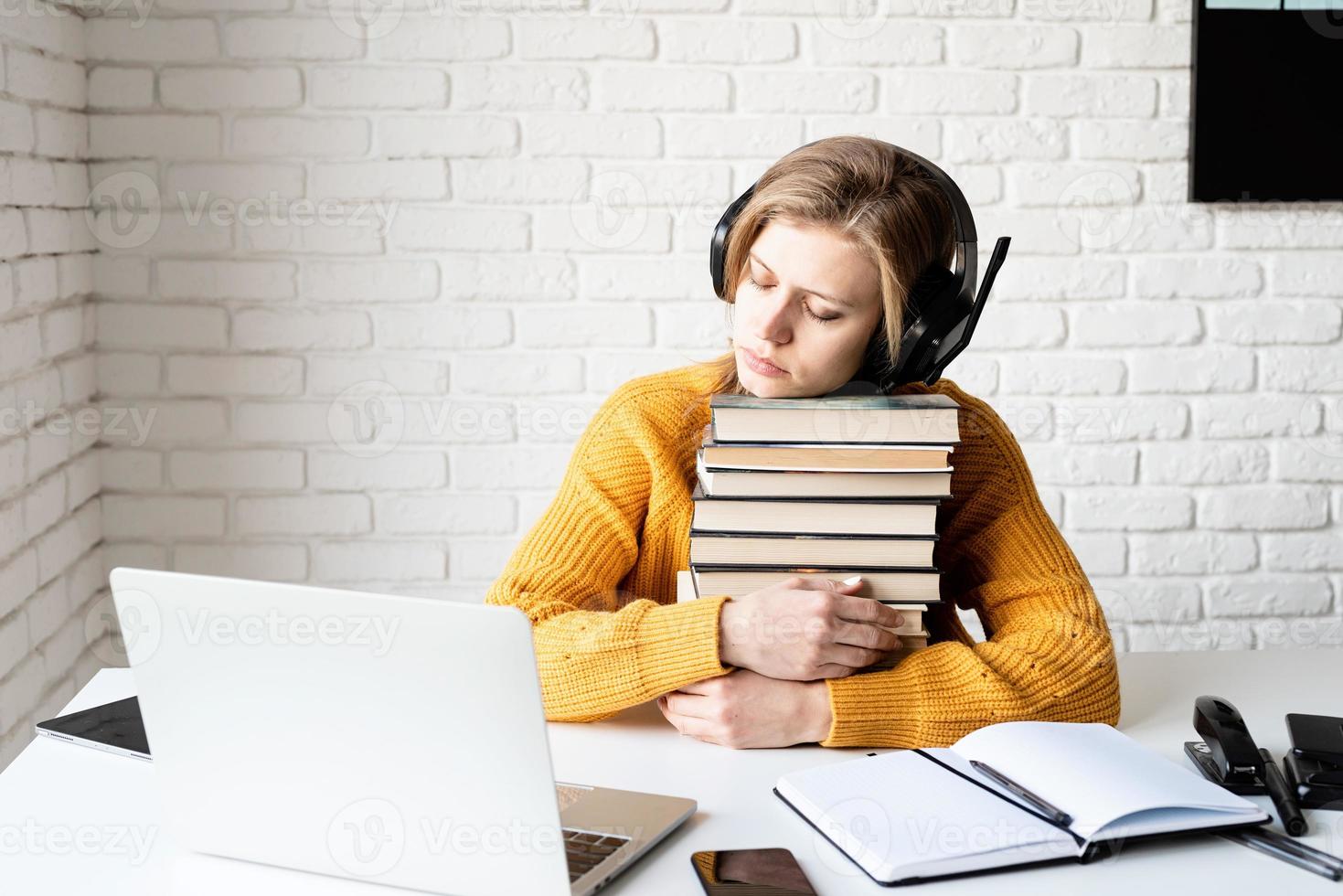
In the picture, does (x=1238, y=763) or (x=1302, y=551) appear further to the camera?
(x=1302, y=551)

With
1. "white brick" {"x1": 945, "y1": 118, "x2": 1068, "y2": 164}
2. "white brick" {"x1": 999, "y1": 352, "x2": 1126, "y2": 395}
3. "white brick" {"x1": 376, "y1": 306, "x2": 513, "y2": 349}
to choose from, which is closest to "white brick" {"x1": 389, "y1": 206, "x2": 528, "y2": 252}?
"white brick" {"x1": 376, "y1": 306, "x2": 513, "y2": 349}

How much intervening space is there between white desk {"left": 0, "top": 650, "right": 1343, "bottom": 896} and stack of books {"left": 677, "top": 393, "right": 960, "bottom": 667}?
6.7 inches

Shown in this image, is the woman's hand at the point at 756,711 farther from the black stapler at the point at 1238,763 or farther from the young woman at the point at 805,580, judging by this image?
the black stapler at the point at 1238,763

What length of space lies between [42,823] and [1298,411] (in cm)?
224

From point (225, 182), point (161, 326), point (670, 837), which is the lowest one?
point (670, 837)

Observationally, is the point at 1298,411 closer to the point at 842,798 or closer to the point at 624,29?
the point at 624,29

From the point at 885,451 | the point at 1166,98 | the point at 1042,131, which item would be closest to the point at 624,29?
the point at 1042,131

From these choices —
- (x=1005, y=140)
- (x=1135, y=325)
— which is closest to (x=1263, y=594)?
(x=1135, y=325)

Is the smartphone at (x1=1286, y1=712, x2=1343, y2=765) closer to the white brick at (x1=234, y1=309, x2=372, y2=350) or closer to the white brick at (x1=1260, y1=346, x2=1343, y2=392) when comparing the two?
the white brick at (x1=1260, y1=346, x2=1343, y2=392)

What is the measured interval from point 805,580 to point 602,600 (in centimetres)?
27

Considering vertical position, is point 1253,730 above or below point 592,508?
below

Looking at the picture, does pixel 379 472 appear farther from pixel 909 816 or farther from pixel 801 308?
pixel 909 816

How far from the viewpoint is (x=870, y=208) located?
125cm

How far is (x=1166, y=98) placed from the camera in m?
2.31
